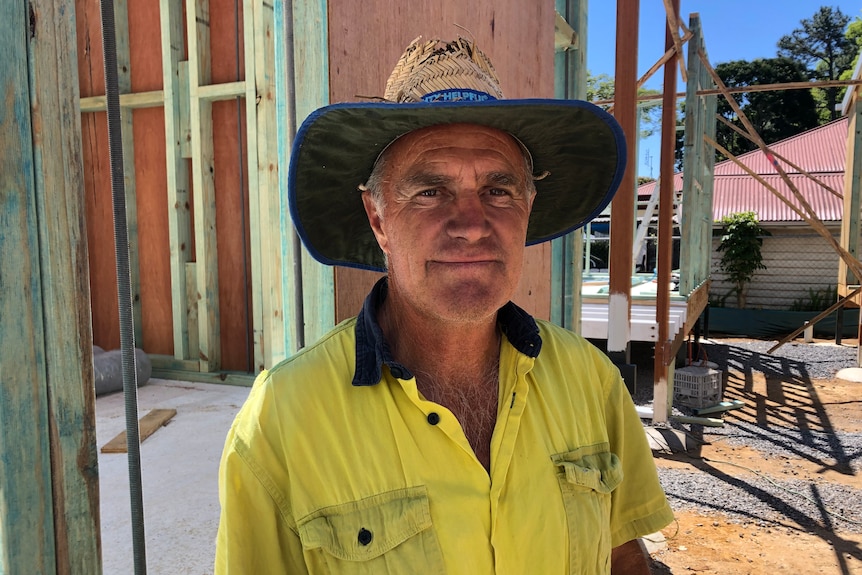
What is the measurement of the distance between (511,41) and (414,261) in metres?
2.32

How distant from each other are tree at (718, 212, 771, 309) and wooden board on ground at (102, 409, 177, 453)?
17976mm

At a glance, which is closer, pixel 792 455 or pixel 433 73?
pixel 433 73

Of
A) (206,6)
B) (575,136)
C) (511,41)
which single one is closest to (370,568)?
(575,136)

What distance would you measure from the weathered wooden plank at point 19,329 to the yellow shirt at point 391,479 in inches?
13.0

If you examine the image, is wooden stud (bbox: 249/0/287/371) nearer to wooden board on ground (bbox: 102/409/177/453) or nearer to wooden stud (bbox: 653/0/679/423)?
wooden board on ground (bbox: 102/409/177/453)

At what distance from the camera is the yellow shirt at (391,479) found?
3.96 feet

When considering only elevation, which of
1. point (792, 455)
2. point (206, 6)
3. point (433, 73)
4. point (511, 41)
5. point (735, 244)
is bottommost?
point (792, 455)

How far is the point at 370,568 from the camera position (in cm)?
121

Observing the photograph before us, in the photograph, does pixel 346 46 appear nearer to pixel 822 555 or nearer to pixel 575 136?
pixel 575 136

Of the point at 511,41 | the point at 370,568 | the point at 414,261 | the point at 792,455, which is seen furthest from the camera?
the point at 792,455

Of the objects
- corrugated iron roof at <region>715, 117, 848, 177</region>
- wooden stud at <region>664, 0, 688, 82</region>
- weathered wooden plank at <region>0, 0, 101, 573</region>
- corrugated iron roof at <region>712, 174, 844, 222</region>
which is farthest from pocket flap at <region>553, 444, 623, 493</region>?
corrugated iron roof at <region>715, 117, 848, 177</region>

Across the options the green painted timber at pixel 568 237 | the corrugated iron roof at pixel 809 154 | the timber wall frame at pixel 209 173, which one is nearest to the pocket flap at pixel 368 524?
the timber wall frame at pixel 209 173

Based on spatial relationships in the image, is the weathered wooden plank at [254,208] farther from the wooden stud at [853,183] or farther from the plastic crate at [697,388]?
the wooden stud at [853,183]

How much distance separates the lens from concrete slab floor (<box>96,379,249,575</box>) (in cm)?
247
